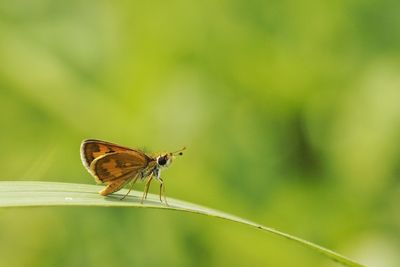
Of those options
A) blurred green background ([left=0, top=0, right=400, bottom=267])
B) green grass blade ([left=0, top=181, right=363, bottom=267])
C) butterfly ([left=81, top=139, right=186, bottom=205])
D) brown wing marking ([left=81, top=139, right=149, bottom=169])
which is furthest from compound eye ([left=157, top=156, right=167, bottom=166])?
blurred green background ([left=0, top=0, right=400, bottom=267])

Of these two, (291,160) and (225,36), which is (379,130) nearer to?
(291,160)

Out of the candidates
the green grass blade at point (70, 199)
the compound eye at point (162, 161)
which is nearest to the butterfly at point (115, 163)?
the compound eye at point (162, 161)

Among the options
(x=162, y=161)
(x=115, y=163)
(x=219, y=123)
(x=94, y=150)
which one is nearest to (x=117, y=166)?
(x=115, y=163)

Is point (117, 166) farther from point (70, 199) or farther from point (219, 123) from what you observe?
point (219, 123)

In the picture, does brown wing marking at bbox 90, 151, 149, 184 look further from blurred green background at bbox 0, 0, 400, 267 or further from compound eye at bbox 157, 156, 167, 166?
blurred green background at bbox 0, 0, 400, 267

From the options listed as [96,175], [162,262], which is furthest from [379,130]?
[96,175]

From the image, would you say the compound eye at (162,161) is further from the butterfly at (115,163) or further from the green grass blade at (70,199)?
the green grass blade at (70,199)

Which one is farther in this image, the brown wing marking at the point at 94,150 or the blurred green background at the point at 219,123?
the blurred green background at the point at 219,123

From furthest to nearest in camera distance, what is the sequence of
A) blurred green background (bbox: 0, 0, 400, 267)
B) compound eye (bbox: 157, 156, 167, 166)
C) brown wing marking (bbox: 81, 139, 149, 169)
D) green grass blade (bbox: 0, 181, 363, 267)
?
blurred green background (bbox: 0, 0, 400, 267)
compound eye (bbox: 157, 156, 167, 166)
brown wing marking (bbox: 81, 139, 149, 169)
green grass blade (bbox: 0, 181, 363, 267)
